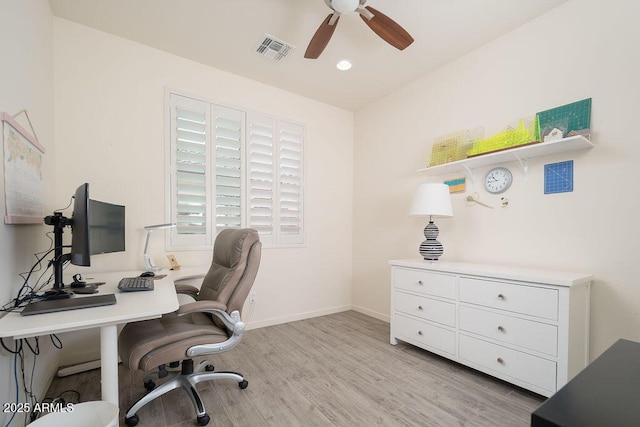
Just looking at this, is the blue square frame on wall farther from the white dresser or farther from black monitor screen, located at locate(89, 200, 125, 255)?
black monitor screen, located at locate(89, 200, 125, 255)

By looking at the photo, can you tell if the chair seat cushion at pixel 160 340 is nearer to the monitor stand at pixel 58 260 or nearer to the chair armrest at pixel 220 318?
the chair armrest at pixel 220 318

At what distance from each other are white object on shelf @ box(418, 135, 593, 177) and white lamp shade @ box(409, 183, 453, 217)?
26cm

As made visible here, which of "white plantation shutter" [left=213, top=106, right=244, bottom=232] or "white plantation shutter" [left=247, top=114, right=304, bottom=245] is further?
"white plantation shutter" [left=247, top=114, right=304, bottom=245]

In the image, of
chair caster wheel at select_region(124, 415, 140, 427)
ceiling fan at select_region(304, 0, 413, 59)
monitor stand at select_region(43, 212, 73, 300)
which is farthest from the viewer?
ceiling fan at select_region(304, 0, 413, 59)

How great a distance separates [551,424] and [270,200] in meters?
3.10

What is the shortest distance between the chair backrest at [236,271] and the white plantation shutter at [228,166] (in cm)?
109

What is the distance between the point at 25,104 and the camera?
167cm

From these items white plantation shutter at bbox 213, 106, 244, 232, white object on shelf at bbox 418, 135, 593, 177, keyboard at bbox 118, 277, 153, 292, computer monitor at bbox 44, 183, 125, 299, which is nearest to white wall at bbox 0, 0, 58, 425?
computer monitor at bbox 44, 183, 125, 299

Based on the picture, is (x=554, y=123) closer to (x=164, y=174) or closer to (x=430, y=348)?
(x=430, y=348)

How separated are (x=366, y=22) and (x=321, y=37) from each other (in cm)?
34

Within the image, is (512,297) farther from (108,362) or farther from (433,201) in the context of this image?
(108,362)

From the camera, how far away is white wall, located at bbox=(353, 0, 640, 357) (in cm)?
187

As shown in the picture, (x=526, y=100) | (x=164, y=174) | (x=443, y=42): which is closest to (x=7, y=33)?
(x=164, y=174)

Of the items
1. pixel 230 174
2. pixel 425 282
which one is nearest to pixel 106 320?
pixel 230 174
